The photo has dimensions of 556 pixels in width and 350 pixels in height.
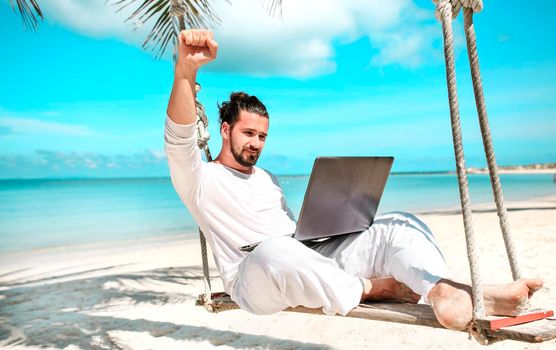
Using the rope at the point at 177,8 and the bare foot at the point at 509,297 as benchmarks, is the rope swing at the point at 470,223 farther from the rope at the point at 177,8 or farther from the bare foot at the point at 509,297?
the rope at the point at 177,8

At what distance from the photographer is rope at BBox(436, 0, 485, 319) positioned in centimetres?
146

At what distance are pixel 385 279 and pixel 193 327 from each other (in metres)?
2.11

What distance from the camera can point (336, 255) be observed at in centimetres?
214

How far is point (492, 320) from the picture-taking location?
1.43 meters

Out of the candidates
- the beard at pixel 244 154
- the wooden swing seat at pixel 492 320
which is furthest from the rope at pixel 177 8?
the wooden swing seat at pixel 492 320

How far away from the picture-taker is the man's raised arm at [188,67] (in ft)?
5.57

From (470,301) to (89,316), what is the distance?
3350 mm

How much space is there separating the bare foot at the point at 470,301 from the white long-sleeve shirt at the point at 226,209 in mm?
901

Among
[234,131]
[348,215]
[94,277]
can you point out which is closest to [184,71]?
[234,131]

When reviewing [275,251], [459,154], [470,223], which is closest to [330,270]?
[275,251]

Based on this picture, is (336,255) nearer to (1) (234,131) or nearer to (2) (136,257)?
(1) (234,131)

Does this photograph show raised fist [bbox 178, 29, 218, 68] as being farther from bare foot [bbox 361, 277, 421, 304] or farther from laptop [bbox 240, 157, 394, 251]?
bare foot [bbox 361, 277, 421, 304]

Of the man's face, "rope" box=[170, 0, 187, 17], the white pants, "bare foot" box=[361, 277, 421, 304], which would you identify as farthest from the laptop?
"rope" box=[170, 0, 187, 17]

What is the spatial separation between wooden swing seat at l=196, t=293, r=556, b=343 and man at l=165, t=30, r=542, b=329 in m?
0.04
